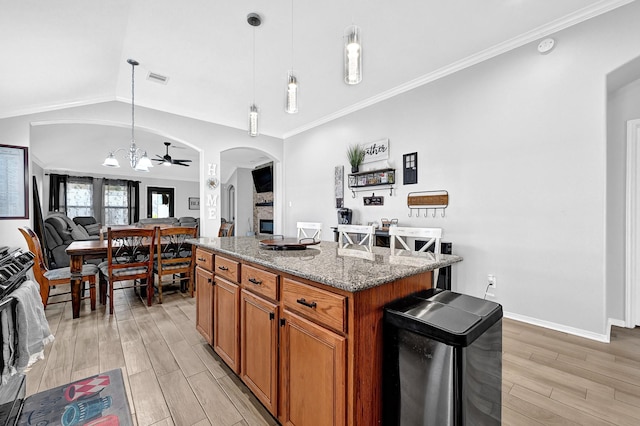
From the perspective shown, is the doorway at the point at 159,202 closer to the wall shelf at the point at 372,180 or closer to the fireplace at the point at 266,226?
the fireplace at the point at 266,226

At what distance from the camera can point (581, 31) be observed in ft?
8.16

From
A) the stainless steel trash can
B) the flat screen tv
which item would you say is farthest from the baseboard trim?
the flat screen tv

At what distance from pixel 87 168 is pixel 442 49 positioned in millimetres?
10037

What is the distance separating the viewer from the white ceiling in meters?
2.35

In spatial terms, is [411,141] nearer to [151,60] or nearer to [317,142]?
[317,142]

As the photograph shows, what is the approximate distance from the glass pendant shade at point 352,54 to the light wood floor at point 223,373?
208cm

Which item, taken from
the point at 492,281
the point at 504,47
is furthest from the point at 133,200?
the point at 504,47

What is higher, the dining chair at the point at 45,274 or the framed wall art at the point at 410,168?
the framed wall art at the point at 410,168

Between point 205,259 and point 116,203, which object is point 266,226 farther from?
point 205,259

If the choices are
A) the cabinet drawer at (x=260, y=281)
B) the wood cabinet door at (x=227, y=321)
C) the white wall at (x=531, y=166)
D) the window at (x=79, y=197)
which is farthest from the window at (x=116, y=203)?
the cabinet drawer at (x=260, y=281)

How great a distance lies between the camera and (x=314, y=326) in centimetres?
120

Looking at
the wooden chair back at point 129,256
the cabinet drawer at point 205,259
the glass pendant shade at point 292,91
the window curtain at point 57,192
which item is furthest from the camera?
the window curtain at point 57,192

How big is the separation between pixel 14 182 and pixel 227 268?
11.9 feet

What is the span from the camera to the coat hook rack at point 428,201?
11.2 feet
